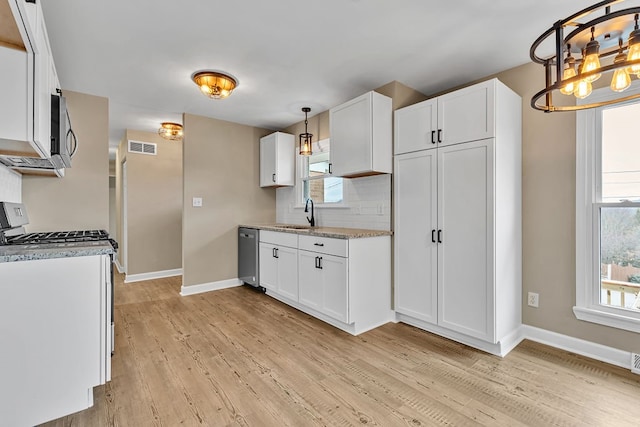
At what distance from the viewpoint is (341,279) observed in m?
2.83

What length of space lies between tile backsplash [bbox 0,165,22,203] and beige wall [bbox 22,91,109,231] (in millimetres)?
157

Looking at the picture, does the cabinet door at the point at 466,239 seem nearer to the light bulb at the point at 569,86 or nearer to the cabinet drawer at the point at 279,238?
the light bulb at the point at 569,86

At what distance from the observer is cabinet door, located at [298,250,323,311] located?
3.10 m

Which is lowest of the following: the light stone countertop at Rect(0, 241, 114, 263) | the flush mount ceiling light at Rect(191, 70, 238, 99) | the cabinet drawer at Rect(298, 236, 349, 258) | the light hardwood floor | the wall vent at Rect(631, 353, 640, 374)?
the light hardwood floor

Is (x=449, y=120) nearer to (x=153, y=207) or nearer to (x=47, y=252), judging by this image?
(x=47, y=252)

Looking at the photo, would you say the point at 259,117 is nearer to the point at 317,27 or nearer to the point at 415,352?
the point at 317,27

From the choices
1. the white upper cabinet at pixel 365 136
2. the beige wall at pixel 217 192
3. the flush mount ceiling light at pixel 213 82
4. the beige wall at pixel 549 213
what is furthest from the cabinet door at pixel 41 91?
the beige wall at pixel 549 213

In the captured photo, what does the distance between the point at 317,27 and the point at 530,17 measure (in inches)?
56.8

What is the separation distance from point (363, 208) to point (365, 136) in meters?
0.85

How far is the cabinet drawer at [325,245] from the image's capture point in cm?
279

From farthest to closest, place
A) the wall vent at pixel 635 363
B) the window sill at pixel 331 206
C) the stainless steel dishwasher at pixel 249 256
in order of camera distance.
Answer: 1. the stainless steel dishwasher at pixel 249 256
2. the window sill at pixel 331 206
3. the wall vent at pixel 635 363

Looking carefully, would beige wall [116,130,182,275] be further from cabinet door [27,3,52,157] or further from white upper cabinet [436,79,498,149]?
white upper cabinet [436,79,498,149]

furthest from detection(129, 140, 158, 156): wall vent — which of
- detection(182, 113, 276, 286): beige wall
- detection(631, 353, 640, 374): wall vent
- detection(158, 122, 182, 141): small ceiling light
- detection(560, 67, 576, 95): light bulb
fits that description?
detection(631, 353, 640, 374): wall vent

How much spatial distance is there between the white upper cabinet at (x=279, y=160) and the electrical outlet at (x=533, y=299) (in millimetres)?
3162
